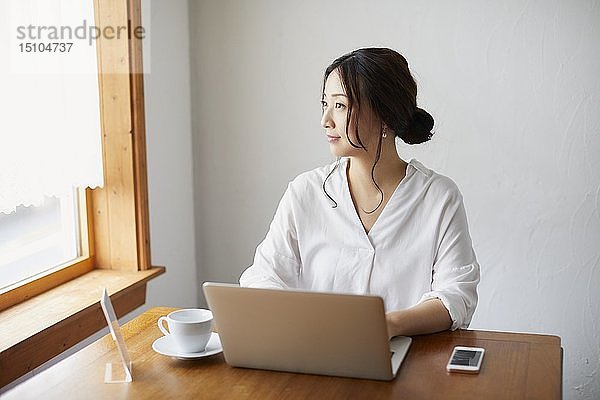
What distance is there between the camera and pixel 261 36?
326 centimetres

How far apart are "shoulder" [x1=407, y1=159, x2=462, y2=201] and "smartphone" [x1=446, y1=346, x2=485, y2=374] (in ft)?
1.57

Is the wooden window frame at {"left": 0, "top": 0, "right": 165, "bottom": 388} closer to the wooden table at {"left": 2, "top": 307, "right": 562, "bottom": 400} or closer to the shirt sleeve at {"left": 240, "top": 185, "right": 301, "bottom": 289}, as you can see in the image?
the shirt sleeve at {"left": 240, "top": 185, "right": 301, "bottom": 289}

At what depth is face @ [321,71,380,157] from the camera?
7.02ft

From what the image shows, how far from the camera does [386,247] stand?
2.15 m

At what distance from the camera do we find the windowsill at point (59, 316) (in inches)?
88.7

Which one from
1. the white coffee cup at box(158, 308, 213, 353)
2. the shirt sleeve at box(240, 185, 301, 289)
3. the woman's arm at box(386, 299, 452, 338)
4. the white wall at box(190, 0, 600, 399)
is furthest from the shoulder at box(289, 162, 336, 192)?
the white wall at box(190, 0, 600, 399)

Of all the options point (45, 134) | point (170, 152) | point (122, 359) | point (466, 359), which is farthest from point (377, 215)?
point (170, 152)

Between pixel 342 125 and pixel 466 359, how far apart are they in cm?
70

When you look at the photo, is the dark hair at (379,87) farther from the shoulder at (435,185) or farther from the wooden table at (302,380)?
the wooden table at (302,380)

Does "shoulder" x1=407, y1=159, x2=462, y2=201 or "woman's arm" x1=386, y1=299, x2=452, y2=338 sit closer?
"woman's arm" x1=386, y1=299, x2=452, y2=338

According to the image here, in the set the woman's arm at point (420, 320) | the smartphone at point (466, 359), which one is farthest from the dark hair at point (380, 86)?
the smartphone at point (466, 359)

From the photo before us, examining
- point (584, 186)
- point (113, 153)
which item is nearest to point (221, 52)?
point (113, 153)

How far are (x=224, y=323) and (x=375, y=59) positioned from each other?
2.72 feet

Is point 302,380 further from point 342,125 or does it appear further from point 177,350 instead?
point 342,125
